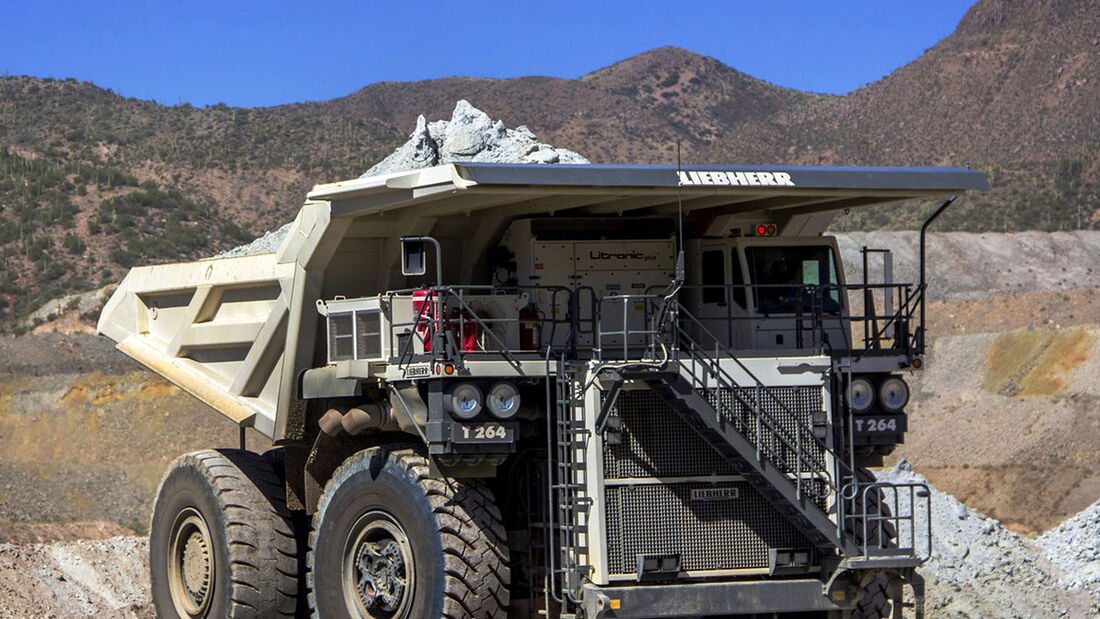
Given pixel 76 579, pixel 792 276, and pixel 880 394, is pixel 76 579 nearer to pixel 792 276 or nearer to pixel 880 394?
pixel 792 276

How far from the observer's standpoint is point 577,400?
1189cm

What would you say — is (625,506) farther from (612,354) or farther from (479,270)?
(479,270)

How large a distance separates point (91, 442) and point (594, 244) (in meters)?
22.9

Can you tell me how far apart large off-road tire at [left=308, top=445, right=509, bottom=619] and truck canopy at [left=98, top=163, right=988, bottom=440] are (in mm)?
1731

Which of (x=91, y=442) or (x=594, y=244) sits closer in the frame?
(x=594, y=244)

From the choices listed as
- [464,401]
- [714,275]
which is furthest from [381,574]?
[714,275]

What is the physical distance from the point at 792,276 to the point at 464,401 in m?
3.48

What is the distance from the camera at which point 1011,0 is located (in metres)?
96.0

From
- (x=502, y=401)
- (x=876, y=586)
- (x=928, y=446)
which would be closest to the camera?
(x=502, y=401)

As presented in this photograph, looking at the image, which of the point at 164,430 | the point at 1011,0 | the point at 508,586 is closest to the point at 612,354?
the point at 508,586

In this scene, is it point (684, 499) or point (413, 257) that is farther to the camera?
point (413, 257)

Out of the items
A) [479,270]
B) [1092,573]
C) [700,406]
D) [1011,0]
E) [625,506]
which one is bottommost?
[1092,573]

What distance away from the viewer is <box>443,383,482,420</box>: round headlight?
11.8m

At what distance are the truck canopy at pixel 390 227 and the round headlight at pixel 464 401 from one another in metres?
1.44
